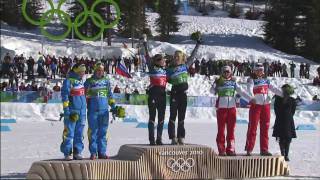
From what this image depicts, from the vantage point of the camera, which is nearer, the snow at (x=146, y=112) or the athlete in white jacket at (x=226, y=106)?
the athlete in white jacket at (x=226, y=106)

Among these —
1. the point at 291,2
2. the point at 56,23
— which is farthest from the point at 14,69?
the point at 291,2

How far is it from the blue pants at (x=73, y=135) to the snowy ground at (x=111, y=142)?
3.33ft

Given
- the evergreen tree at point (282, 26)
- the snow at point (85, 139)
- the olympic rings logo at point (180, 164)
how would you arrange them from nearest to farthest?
the olympic rings logo at point (180, 164), the snow at point (85, 139), the evergreen tree at point (282, 26)

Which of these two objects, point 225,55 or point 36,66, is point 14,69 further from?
point 225,55

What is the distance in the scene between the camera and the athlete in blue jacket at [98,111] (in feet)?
37.3

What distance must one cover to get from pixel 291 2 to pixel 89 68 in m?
29.6

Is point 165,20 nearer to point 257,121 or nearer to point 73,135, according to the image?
point 257,121

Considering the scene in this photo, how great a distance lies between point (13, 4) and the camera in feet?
169

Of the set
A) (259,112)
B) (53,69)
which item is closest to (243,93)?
(259,112)

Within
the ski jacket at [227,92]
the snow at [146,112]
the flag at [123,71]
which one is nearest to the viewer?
the ski jacket at [227,92]

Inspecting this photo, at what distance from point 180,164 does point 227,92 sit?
1759mm

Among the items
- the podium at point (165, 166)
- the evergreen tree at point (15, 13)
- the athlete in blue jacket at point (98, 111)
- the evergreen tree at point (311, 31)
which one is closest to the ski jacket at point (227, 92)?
the podium at point (165, 166)

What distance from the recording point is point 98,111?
448 inches

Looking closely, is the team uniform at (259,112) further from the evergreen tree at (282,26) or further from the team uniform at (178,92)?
the evergreen tree at (282,26)
